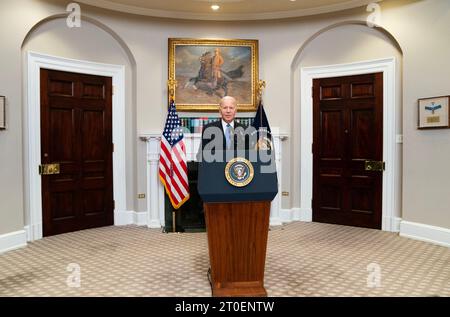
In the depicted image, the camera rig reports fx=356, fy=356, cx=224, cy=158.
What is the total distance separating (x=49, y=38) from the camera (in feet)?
19.4

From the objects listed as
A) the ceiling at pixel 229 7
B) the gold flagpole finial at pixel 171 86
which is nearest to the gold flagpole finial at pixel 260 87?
the ceiling at pixel 229 7

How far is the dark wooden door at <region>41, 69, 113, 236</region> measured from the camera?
19.6 feet

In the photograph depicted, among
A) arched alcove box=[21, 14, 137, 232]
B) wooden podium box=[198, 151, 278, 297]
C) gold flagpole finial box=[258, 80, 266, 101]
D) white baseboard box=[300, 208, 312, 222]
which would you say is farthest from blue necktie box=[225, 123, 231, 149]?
white baseboard box=[300, 208, 312, 222]

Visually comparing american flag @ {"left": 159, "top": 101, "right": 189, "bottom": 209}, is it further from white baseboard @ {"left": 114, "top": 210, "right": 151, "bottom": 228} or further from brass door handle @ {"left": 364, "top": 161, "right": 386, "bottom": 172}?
brass door handle @ {"left": 364, "top": 161, "right": 386, "bottom": 172}

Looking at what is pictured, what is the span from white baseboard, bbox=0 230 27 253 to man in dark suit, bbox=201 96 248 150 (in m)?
3.65

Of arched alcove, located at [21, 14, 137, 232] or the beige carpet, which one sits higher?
arched alcove, located at [21, 14, 137, 232]

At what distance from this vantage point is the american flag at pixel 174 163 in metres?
6.21

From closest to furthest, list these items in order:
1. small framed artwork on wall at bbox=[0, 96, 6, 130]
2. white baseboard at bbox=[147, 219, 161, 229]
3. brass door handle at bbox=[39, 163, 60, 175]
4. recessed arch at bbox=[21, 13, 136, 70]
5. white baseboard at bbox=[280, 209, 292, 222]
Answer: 1. small framed artwork on wall at bbox=[0, 96, 6, 130]
2. recessed arch at bbox=[21, 13, 136, 70]
3. brass door handle at bbox=[39, 163, 60, 175]
4. white baseboard at bbox=[147, 219, 161, 229]
5. white baseboard at bbox=[280, 209, 292, 222]

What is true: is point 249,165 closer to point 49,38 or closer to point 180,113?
point 180,113

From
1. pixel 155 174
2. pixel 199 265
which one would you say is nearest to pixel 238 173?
pixel 199 265

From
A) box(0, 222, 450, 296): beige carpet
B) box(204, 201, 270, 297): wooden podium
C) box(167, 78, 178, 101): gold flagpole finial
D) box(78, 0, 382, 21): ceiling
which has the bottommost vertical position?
box(0, 222, 450, 296): beige carpet

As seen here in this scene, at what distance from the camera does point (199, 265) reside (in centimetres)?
446

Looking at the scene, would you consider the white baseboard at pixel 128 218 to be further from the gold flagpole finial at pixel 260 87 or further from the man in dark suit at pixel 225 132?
the man in dark suit at pixel 225 132

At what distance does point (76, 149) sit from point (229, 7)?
3756mm
